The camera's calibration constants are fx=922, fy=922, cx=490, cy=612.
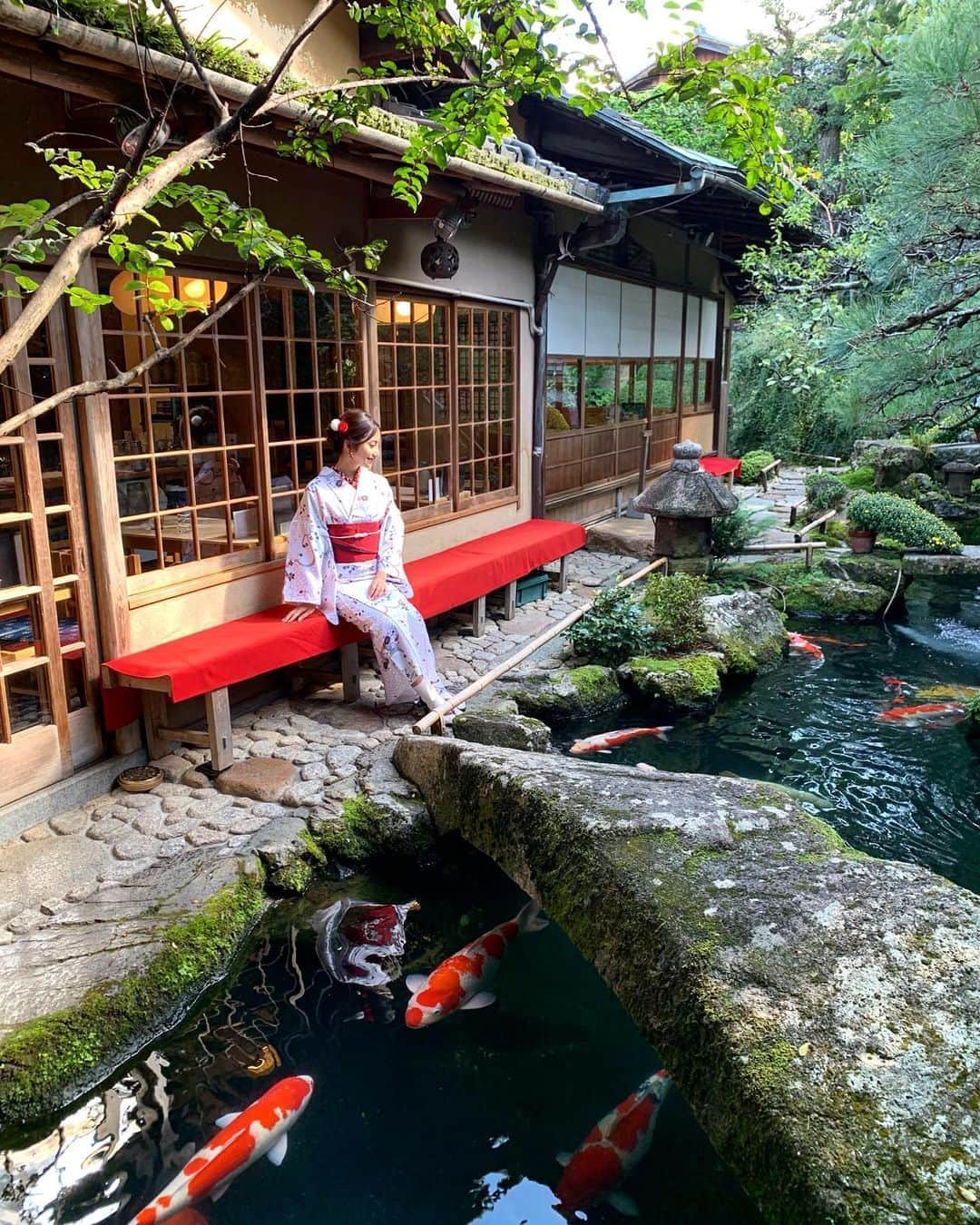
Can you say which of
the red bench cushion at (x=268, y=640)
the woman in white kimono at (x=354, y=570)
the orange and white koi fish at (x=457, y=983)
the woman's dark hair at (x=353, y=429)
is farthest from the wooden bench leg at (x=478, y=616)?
the orange and white koi fish at (x=457, y=983)

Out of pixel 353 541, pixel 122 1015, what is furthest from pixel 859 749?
pixel 122 1015

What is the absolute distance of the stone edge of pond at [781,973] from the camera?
2594 millimetres

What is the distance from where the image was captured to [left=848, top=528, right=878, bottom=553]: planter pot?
13.1 m

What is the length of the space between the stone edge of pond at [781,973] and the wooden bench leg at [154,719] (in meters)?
2.55

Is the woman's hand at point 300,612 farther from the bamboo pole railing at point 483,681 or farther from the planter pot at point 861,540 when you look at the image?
the planter pot at point 861,540

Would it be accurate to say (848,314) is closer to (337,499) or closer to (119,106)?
(337,499)

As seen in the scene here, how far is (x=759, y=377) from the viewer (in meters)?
24.6

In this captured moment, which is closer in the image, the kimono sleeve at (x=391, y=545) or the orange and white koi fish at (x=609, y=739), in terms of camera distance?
the kimono sleeve at (x=391, y=545)

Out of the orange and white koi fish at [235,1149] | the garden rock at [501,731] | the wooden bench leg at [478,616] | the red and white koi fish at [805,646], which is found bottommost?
the orange and white koi fish at [235,1149]

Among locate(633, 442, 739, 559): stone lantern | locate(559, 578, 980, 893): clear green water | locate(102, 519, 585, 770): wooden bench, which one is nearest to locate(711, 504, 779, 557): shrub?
locate(633, 442, 739, 559): stone lantern

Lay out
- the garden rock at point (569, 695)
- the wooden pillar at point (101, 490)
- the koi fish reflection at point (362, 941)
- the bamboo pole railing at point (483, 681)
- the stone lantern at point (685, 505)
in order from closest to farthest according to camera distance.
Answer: the koi fish reflection at point (362, 941) < the wooden pillar at point (101, 490) < the bamboo pole railing at point (483, 681) < the garden rock at point (569, 695) < the stone lantern at point (685, 505)

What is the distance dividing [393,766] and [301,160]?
14.4 feet

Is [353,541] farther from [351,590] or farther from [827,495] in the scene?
[827,495]

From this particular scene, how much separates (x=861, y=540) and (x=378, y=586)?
874 centimetres
